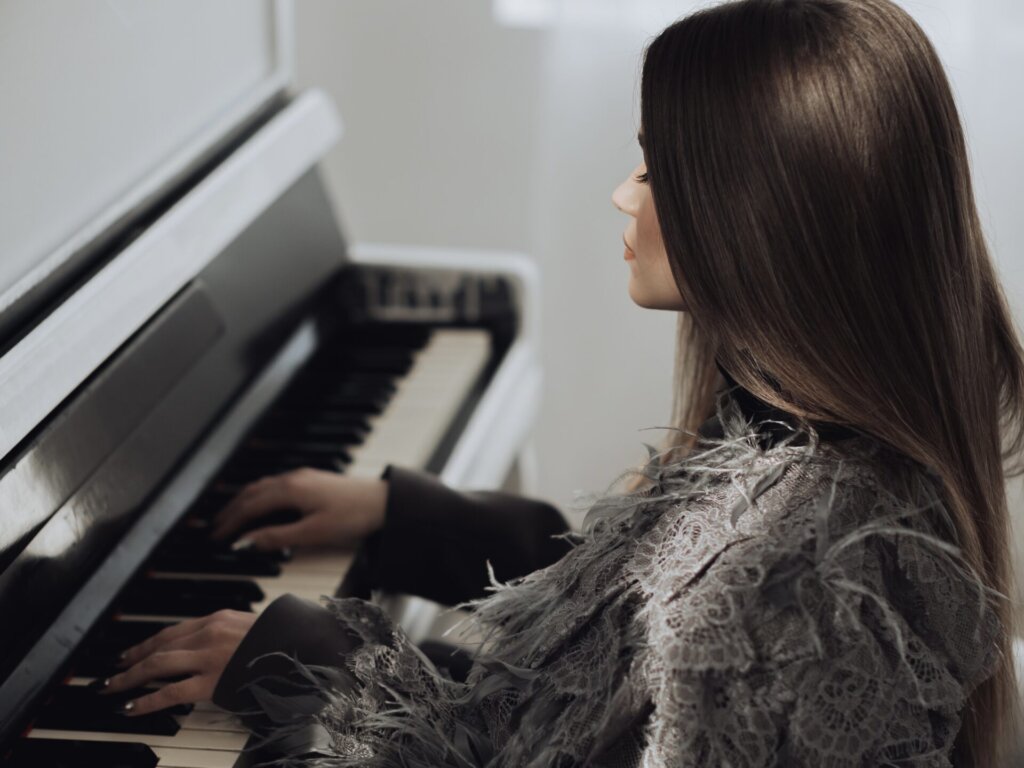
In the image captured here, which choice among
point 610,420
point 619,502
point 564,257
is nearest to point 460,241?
point 564,257

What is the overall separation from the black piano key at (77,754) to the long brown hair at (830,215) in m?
0.52

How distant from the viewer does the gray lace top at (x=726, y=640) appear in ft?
2.53

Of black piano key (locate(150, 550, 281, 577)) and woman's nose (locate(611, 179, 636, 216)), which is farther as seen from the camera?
black piano key (locate(150, 550, 281, 577))

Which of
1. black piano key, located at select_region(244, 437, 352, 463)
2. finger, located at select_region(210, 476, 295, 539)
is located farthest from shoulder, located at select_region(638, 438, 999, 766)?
black piano key, located at select_region(244, 437, 352, 463)

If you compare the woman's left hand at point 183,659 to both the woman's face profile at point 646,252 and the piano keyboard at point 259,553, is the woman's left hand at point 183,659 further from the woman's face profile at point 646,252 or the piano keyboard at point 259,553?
the woman's face profile at point 646,252

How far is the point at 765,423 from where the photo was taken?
0.92 metres

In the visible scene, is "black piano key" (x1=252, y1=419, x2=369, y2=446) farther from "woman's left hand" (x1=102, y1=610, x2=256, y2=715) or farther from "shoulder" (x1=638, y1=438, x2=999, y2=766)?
"shoulder" (x1=638, y1=438, x2=999, y2=766)

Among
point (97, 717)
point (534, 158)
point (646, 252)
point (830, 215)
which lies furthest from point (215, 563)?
point (534, 158)

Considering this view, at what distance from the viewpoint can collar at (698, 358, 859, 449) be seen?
0.88 meters

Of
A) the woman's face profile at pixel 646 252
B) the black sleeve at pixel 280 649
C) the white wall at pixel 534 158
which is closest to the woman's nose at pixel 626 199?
the woman's face profile at pixel 646 252

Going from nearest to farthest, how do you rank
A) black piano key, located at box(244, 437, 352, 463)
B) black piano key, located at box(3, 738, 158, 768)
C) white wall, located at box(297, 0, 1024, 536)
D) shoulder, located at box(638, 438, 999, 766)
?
1. shoulder, located at box(638, 438, 999, 766)
2. black piano key, located at box(3, 738, 158, 768)
3. black piano key, located at box(244, 437, 352, 463)
4. white wall, located at box(297, 0, 1024, 536)

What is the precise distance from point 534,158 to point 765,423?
4.95ft

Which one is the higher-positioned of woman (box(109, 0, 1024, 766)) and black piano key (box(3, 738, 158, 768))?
woman (box(109, 0, 1024, 766))

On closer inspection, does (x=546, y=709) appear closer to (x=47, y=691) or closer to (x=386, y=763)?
(x=386, y=763)
